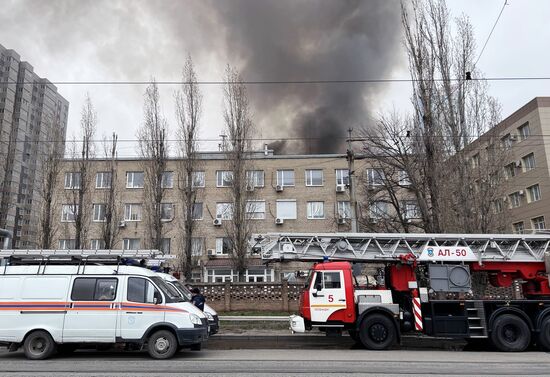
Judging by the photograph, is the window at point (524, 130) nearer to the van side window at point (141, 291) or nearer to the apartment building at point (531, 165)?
the apartment building at point (531, 165)

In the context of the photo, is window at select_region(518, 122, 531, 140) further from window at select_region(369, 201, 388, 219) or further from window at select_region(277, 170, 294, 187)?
window at select_region(277, 170, 294, 187)

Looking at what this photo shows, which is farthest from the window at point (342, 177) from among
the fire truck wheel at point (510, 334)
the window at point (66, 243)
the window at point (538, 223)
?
the fire truck wheel at point (510, 334)

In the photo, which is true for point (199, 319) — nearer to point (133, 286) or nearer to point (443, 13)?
point (133, 286)

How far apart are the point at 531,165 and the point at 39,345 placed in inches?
1704

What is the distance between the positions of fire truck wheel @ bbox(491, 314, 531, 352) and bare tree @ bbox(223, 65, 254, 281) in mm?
19842

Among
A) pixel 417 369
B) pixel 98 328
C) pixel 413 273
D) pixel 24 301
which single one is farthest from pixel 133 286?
pixel 413 273

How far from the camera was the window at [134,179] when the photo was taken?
125 feet

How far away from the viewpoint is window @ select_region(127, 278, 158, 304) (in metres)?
A: 10.4

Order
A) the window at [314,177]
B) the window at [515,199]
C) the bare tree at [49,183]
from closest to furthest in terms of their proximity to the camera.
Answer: the bare tree at [49,183] < the window at [314,177] < the window at [515,199]

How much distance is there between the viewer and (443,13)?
23.0m

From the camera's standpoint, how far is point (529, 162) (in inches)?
1577

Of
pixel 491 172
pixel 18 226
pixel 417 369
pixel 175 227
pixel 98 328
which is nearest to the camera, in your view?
pixel 417 369

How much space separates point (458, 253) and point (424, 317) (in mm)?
2269

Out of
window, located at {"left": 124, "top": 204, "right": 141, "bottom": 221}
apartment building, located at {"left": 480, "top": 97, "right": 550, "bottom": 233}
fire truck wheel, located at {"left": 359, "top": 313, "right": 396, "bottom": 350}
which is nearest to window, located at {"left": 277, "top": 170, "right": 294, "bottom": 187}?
window, located at {"left": 124, "top": 204, "right": 141, "bottom": 221}
